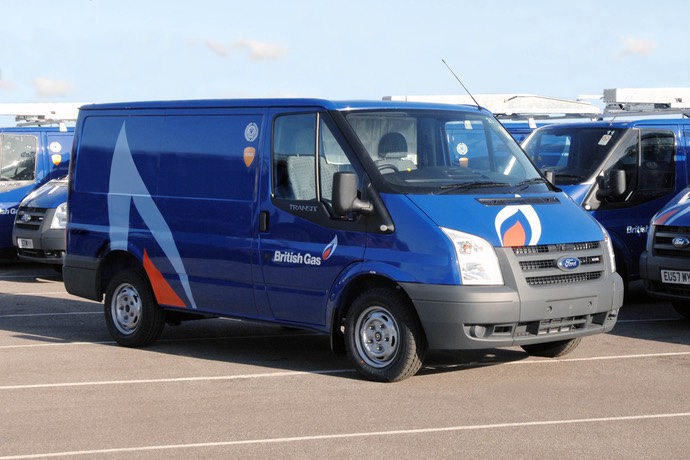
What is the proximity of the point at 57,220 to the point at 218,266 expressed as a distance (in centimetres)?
799

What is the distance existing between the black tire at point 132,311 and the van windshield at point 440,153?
2.84 m

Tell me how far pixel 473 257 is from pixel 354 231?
998mm

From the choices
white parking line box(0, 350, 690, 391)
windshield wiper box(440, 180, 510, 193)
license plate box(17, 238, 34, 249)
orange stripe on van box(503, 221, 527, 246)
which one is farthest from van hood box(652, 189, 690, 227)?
license plate box(17, 238, 34, 249)

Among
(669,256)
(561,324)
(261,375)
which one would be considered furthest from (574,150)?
(261,375)

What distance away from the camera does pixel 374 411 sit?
813 cm

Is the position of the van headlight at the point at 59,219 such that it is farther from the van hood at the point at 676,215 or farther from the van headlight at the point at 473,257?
the van headlight at the point at 473,257

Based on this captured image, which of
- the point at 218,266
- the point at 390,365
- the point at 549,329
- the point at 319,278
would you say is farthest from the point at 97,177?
the point at 549,329

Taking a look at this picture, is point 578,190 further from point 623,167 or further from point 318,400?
point 318,400

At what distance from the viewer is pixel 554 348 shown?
10.3 meters

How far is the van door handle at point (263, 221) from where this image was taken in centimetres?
989

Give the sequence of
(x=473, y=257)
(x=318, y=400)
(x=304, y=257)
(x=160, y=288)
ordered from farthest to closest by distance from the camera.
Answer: (x=160, y=288)
(x=304, y=257)
(x=473, y=257)
(x=318, y=400)

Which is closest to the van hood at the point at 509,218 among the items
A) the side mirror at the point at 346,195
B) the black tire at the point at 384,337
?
the side mirror at the point at 346,195

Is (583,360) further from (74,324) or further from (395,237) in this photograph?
(74,324)

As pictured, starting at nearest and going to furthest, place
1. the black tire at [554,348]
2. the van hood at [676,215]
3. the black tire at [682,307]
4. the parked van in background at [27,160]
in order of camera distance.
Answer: the black tire at [554,348] < the van hood at [676,215] < the black tire at [682,307] < the parked van in background at [27,160]
